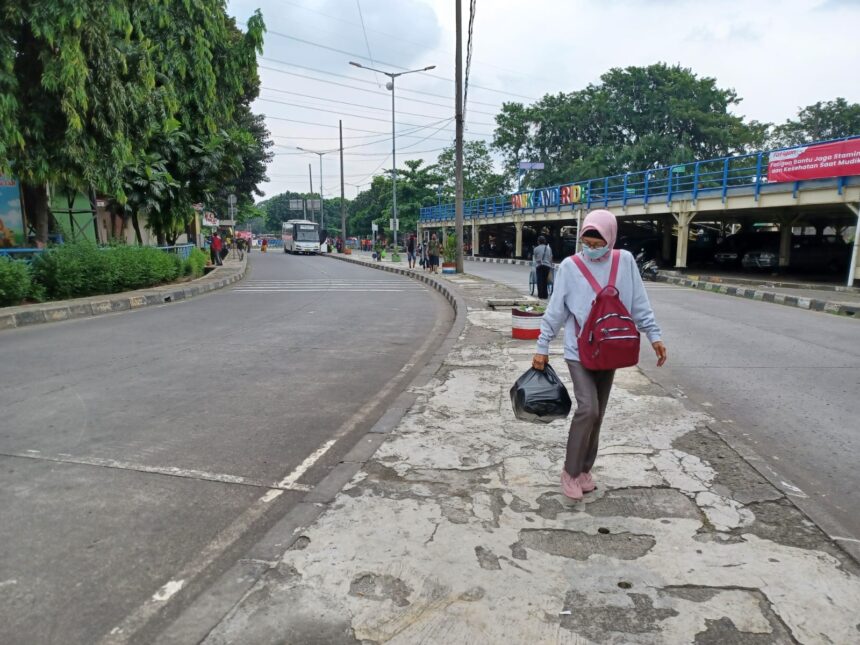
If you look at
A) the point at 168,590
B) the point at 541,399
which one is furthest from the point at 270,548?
the point at 541,399

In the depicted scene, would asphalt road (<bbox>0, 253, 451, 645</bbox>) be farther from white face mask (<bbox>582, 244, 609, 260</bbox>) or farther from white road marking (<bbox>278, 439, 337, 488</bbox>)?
white face mask (<bbox>582, 244, 609, 260</bbox>)

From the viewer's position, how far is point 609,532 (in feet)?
9.57

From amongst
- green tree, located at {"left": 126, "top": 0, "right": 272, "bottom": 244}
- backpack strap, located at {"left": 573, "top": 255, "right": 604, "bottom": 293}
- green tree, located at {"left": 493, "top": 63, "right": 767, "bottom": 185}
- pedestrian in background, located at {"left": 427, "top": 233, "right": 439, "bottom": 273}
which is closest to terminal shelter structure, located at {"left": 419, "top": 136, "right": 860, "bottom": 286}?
pedestrian in background, located at {"left": 427, "top": 233, "right": 439, "bottom": 273}

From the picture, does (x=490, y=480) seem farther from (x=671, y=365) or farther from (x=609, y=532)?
(x=671, y=365)

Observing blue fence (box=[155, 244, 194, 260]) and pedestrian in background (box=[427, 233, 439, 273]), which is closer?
blue fence (box=[155, 244, 194, 260])

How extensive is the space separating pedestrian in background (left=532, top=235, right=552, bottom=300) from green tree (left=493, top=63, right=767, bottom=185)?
114 ft

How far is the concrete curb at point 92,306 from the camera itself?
983 cm

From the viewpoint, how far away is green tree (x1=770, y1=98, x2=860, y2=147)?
50.2 m

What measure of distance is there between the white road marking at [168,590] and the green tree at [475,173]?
54.4 metres

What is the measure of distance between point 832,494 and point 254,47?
18808 millimetres

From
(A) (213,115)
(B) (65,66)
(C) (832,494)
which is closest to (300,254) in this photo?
(A) (213,115)

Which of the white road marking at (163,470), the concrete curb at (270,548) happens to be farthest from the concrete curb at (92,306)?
the concrete curb at (270,548)

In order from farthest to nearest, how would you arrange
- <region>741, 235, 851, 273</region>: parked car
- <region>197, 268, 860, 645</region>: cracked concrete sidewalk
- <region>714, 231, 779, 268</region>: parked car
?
<region>714, 231, 779, 268</region>: parked car, <region>741, 235, 851, 273</region>: parked car, <region>197, 268, 860, 645</region>: cracked concrete sidewalk

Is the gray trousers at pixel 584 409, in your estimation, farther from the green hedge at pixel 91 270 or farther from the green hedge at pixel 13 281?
the green hedge at pixel 91 270
